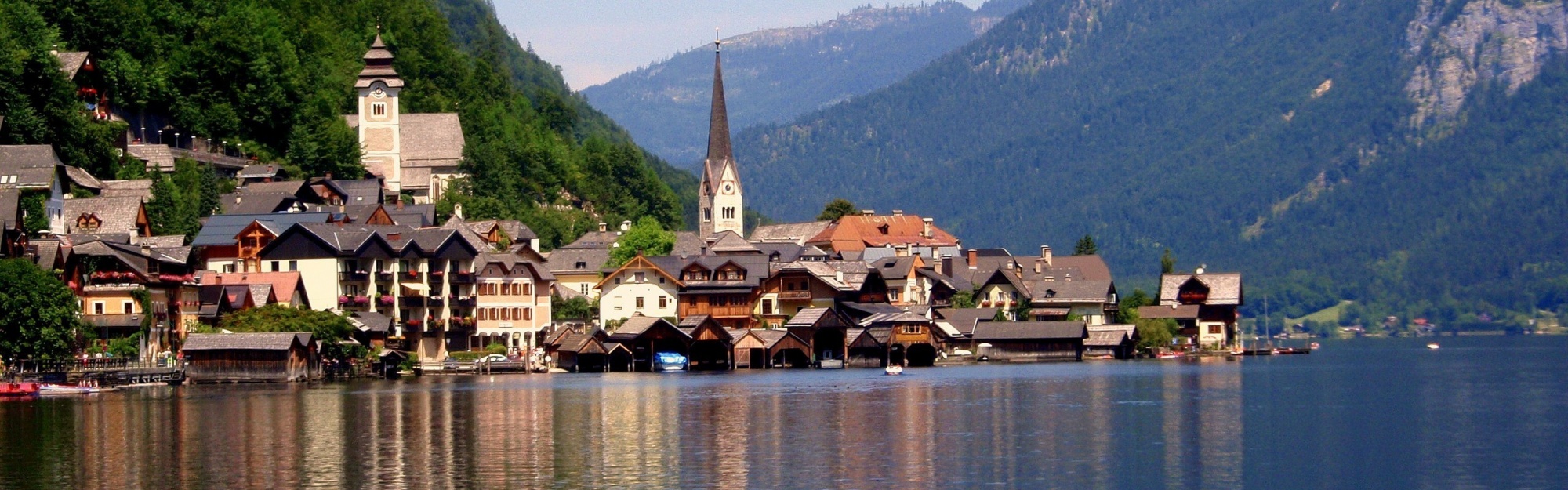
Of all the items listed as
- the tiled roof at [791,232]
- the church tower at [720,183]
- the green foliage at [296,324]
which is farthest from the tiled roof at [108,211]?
the church tower at [720,183]

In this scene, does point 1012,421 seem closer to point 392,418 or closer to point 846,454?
point 846,454

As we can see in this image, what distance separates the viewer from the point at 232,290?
10200 cm

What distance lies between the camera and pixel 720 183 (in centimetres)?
18900

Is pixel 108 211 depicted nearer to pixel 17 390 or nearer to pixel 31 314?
pixel 31 314

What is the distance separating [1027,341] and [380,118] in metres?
48.5

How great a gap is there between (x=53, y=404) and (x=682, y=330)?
43.1 metres

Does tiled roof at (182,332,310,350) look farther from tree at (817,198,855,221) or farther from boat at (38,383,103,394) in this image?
tree at (817,198,855,221)

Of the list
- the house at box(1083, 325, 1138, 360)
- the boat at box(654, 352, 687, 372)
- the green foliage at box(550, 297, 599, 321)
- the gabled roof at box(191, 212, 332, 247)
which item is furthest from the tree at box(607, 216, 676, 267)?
the house at box(1083, 325, 1138, 360)

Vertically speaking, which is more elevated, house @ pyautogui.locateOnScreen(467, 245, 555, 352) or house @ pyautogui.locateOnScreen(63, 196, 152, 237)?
house @ pyautogui.locateOnScreen(63, 196, 152, 237)

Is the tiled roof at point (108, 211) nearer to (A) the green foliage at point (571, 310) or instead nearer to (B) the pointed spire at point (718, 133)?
(A) the green foliage at point (571, 310)

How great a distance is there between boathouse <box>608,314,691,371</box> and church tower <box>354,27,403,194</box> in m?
37.7

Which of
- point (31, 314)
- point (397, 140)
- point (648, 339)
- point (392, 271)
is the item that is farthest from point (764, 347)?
point (31, 314)

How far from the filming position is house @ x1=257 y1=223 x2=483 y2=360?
109 metres

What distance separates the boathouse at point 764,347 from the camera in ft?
378
